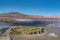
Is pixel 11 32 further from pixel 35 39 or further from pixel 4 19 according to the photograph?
→ pixel 4 19

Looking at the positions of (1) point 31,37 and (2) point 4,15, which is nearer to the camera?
(1) point 31,37

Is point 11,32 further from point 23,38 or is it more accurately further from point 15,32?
point 23,38

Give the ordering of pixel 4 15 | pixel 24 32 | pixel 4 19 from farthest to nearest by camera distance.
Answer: pixel 4 19
pixel 4 15
pixel 24 32

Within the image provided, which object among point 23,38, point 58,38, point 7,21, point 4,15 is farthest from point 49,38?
point 7,21

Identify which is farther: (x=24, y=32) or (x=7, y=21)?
(x=7, y=21)

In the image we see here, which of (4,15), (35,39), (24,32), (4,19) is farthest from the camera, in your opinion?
(4,19)

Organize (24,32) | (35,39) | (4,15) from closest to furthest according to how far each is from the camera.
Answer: (35,39)
(24,32)
(4,15)

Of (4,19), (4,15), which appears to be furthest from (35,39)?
(4,19)
